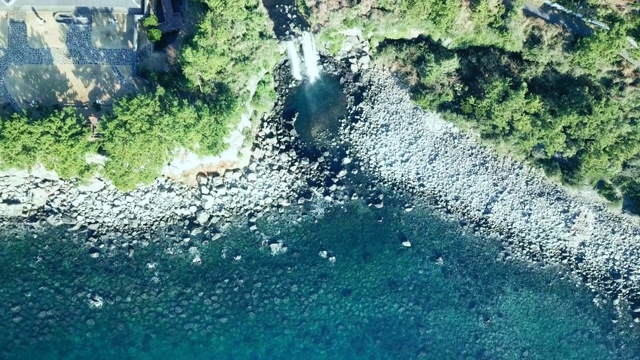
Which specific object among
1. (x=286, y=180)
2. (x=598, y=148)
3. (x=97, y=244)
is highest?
(x=598, y=148)

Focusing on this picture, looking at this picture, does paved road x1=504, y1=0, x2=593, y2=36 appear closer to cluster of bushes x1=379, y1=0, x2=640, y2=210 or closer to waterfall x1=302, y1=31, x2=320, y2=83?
cluster of bushes x1=379, y1=0, x2=640, y2=210

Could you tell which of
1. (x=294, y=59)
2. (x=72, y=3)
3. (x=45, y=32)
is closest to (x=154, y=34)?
(x=72, y=3)

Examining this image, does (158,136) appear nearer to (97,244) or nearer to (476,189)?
(97,244)

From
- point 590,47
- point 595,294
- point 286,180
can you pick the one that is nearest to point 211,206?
point 286,180

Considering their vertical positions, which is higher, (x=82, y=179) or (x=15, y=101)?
(x=15, y=101)

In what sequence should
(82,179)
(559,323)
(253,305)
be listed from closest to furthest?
(82,179) → (253,305) → (559,323)

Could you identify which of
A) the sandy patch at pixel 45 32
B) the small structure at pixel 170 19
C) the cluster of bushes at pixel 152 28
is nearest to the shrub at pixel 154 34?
the cluster of bushes at pixel 152 28

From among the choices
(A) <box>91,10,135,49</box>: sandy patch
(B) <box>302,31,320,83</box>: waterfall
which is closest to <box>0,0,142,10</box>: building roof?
(A) <box>91,10,135,49</box>: sandy patch

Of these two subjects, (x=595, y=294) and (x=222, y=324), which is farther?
(x=595, y=294)
